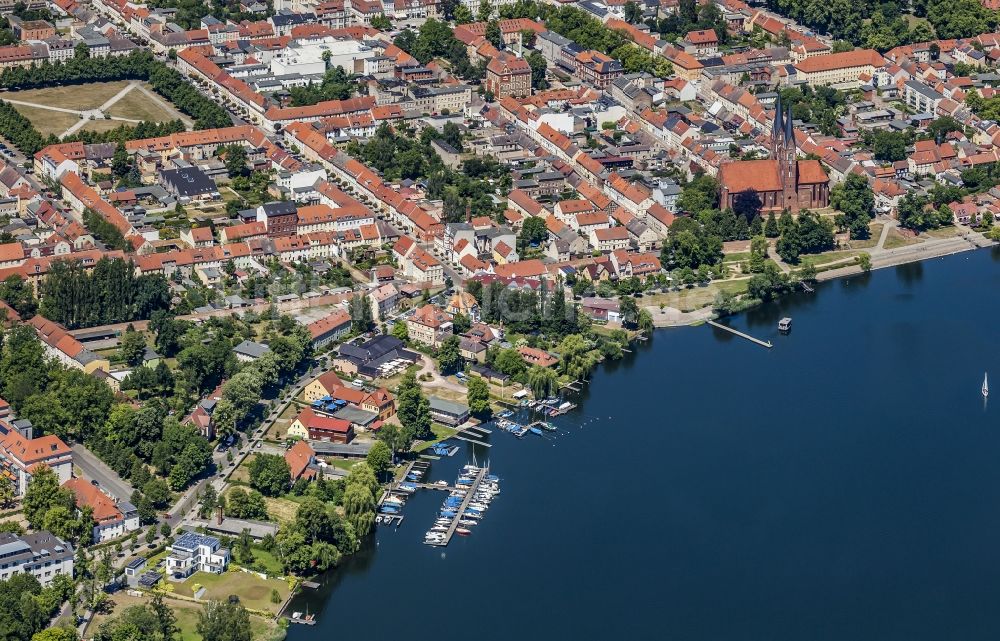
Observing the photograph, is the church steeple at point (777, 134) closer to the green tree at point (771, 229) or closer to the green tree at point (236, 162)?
the green tree at point (771, 229)

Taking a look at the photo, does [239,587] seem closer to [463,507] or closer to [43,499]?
[43,499]

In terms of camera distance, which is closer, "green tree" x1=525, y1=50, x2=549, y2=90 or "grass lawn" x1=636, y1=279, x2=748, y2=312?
"grass lawn" x1=636, y1=279, x2=748, y2=312

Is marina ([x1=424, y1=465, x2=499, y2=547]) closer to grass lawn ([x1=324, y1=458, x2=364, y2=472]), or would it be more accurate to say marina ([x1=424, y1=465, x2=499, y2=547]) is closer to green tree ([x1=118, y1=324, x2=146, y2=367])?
grass lawn ([x1=324, y1=458, x2=364, y2=472])

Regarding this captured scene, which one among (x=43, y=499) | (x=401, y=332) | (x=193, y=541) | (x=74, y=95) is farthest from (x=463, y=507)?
(x=74, y=95)

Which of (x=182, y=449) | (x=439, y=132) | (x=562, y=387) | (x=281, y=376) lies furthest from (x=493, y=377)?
(x=439, y=132)

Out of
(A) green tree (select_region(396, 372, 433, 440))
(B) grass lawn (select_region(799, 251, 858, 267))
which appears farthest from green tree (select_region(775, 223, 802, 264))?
(A) green tree (select_region(396, 372, 433, 440))

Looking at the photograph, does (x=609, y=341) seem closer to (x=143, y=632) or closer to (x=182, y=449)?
(x=182, y=449)
